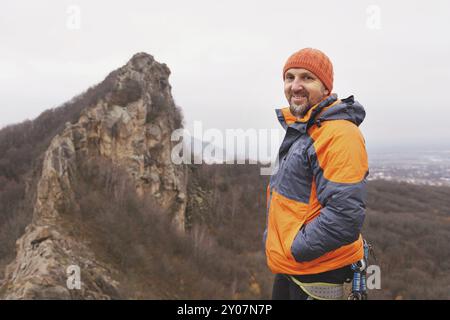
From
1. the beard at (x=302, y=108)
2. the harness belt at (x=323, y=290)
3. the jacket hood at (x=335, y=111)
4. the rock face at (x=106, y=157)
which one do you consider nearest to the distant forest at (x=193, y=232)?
the rock face at (x=106, y=157)

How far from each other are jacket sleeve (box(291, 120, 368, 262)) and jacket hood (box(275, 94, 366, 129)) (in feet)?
0.32

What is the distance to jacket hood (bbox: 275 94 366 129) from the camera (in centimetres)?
238

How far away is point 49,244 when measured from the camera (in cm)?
1197

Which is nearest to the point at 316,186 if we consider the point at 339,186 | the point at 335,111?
the point at 339,186

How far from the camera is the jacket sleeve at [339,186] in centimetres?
218

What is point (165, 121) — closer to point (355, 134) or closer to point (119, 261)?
point (119, 261)

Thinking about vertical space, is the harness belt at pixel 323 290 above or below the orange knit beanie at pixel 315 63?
below

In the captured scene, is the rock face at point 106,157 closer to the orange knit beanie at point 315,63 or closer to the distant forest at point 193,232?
the distant forest at point 193,232

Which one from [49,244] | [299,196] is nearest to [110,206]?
[49,244]

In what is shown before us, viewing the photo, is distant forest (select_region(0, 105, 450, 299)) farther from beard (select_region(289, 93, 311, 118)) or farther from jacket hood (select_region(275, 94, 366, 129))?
jacket hood (select_region(275, 94, 366, 129))

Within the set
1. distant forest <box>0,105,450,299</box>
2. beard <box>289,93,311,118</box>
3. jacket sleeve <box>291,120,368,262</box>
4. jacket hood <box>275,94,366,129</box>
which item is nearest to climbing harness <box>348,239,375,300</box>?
jacket sleeve <box>291,120,368,262</box>

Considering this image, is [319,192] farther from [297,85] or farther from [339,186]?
[297,85]

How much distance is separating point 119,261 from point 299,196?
14.5m
